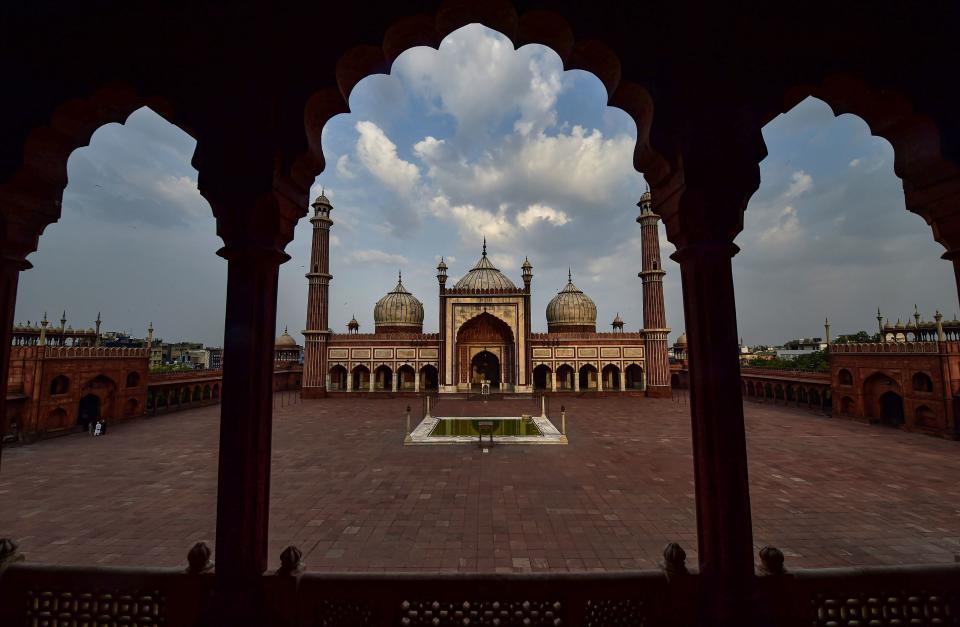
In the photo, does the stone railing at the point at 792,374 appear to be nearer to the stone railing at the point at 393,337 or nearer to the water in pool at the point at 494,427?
the water in pool at the point at 494,427

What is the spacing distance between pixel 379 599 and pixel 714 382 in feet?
8.02

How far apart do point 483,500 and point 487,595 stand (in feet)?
20.0

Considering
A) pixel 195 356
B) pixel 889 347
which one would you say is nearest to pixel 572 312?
pixel 889 347

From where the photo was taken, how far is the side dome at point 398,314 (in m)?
33.1

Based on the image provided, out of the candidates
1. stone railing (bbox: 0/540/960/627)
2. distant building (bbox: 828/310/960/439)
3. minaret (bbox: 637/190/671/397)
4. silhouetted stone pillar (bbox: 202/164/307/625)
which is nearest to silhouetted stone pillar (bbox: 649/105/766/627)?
stone railing (bbox: 0/540/960/627)

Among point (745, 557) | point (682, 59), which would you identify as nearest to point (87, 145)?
point (682, 59)

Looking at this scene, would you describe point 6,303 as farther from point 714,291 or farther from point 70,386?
point 70,386

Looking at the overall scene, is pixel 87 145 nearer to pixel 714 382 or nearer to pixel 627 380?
pixel 714 382

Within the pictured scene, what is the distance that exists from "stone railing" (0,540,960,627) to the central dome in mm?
28441

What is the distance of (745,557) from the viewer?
7.91 ft

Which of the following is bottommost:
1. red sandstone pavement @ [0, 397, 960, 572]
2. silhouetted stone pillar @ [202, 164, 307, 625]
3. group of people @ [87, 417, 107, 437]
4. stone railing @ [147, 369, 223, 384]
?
red sandstone pavement @ [0, 397, 960, 572]

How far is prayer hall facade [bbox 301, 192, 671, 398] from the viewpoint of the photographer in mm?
27781

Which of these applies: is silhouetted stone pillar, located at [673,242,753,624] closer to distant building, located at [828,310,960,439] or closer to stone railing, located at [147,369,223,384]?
distant building, located at [828,310,960,439]

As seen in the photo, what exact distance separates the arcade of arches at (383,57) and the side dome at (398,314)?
30343 mm
